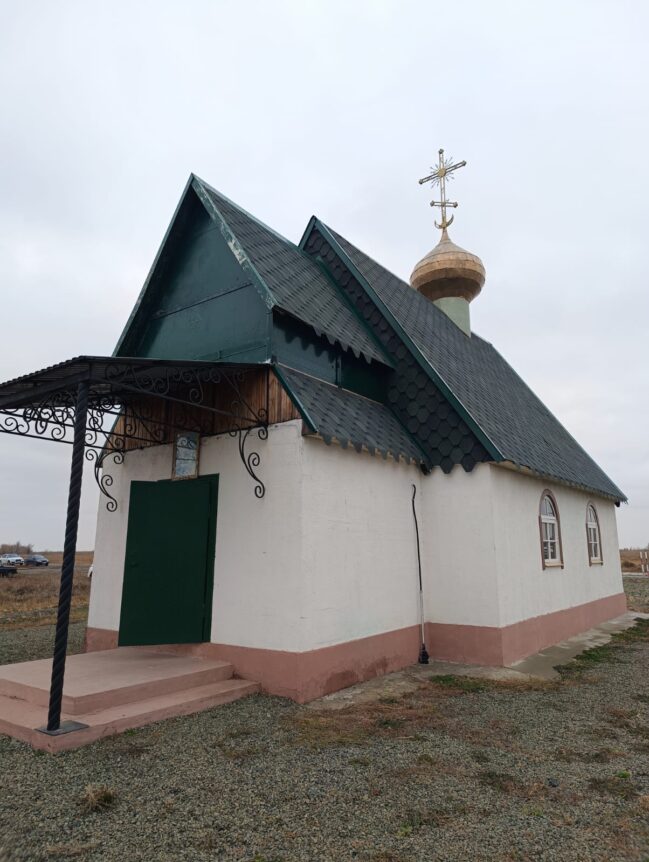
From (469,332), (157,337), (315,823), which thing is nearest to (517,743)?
(315,823)

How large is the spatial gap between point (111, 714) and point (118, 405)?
436 centimetres

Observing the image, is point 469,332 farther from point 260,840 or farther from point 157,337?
point 260,840

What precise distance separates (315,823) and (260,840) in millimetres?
398

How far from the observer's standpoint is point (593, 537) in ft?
46.2

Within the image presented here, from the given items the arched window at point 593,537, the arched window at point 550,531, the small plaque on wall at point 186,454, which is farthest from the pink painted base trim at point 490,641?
the small plaque on wall at point 186,454

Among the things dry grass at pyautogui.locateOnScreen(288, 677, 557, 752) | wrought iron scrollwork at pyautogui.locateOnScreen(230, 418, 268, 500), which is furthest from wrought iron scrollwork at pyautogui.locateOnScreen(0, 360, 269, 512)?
dry grass at pyautogui.locateOnScreen(288, 677, 557, 752)

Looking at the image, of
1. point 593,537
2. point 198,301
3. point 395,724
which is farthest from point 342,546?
point 593,537

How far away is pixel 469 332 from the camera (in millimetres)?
15961

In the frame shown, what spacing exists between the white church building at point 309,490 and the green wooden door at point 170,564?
0.08ft

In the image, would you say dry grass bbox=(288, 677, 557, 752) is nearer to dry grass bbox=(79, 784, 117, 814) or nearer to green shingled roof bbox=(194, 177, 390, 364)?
dry grass bbox=(79, 784, 117, 814)

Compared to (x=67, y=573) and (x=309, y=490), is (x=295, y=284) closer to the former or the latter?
(x=309, y=490)

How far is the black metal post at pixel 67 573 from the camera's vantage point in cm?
498

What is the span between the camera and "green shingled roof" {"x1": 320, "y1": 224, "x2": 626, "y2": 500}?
Result: 32.5 ft

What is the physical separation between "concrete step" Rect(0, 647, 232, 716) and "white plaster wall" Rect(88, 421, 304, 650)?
0.59m
